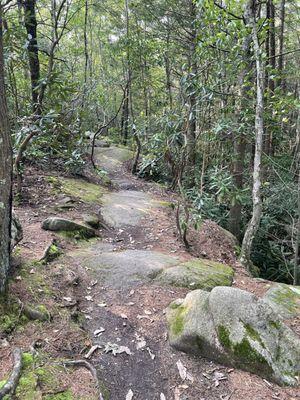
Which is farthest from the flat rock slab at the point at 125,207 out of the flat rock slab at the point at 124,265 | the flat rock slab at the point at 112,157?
the flat rock slab at the point at 112,157

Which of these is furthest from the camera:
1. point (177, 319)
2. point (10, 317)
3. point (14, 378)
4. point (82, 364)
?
point (177, 319)

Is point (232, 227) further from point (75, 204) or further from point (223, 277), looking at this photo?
point (75, 204)

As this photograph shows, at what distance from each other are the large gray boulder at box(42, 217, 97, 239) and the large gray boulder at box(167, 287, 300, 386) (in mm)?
3211

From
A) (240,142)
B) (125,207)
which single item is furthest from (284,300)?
(125,207)

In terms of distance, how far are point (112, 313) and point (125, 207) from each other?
4.90 m

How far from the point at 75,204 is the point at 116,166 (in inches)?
290

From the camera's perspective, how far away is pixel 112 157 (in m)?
16.5

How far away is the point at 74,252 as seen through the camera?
18.7ft

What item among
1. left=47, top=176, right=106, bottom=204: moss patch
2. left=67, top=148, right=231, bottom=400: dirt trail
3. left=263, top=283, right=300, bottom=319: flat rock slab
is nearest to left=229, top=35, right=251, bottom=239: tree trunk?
left=263, top=283, right=300, bottom=319: flat rock slab

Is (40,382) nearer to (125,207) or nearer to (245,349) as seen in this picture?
(245,349)

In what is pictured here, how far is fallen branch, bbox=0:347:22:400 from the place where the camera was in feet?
8.43

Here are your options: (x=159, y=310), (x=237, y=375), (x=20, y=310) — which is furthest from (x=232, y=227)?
(x=20, y=310)

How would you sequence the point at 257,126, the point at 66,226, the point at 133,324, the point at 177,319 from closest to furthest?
the point at 177,319
the point at 133,324
the point at 257,126
the point at 66,226

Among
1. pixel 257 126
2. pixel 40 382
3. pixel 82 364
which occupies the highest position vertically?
pixel 257 126
